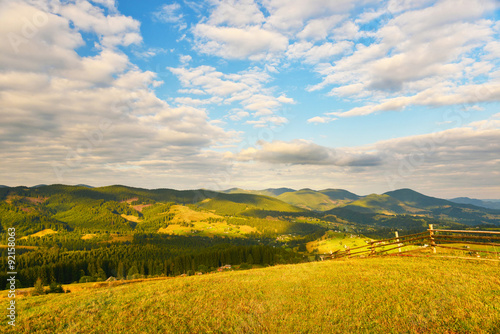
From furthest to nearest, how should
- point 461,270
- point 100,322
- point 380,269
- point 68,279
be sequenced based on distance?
point 68,279
point 380,269
point 461,270
point 100,322

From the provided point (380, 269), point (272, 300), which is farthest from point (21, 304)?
point (380, 269)

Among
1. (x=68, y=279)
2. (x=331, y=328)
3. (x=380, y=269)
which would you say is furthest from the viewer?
(x=68, y=279)

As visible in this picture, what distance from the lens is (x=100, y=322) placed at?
10820 millimetres

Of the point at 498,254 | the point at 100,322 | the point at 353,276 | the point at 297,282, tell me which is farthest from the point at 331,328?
the point at 498,254

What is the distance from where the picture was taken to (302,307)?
37.8ft

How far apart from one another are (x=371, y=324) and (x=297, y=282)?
24.4 ft

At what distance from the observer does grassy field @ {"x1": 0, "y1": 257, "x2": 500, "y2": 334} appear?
9383mm

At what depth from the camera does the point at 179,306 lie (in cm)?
1249

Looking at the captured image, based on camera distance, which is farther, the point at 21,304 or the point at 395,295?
the point at 21,304

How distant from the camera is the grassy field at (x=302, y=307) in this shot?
938cm

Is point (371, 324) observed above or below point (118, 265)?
above

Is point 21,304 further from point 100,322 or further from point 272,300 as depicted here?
point 272,300

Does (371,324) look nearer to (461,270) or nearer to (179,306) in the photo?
(179,306)

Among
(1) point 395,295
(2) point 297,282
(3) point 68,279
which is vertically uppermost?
(1) point 395,295
